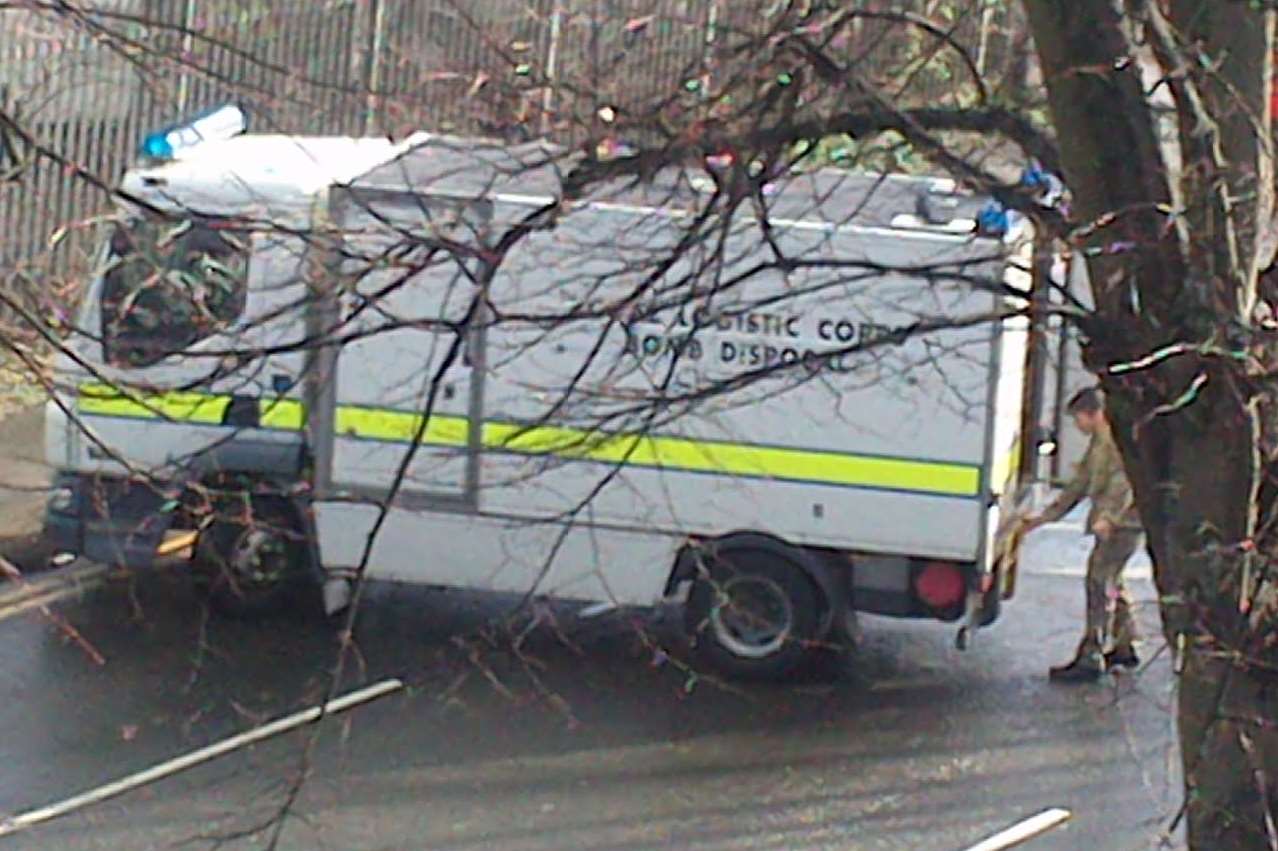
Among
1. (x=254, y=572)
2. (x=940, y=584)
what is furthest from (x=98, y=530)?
(x=940, y=584)

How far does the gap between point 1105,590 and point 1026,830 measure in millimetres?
2140

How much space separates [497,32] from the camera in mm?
5617

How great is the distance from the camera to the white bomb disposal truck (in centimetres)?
550

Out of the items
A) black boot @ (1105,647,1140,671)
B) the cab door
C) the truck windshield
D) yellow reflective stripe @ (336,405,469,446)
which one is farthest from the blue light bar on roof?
black boot @ (1105,647,1140,671)

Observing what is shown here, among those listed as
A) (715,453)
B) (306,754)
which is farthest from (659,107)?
(715,453)

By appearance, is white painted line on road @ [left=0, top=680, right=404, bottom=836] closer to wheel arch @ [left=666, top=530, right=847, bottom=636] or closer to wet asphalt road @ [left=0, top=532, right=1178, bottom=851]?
wet asphalt road @ [left=0, top=532, right=1178, bottom=851]

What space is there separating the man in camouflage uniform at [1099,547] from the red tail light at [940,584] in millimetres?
660

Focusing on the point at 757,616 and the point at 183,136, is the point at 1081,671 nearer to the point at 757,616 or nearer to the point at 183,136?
the point at 757,616

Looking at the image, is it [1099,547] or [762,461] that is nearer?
[762,461]

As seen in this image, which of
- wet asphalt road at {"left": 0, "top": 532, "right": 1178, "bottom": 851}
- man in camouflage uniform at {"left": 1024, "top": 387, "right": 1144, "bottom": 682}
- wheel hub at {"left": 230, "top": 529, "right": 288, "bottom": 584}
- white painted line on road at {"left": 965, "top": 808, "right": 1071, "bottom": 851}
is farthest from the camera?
wheel hub at {"left": 230, "top": 529, "right": 288, "bottom": 584}

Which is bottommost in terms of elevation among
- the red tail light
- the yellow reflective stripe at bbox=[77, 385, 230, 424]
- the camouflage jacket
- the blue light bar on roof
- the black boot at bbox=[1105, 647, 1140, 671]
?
the black boot at bbox=[1105, 647, 1140, 671]

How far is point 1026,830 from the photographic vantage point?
958 centimetres

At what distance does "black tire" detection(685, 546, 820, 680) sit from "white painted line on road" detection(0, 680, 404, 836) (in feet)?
5.19

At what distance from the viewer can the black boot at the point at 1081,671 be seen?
38.4 ft
